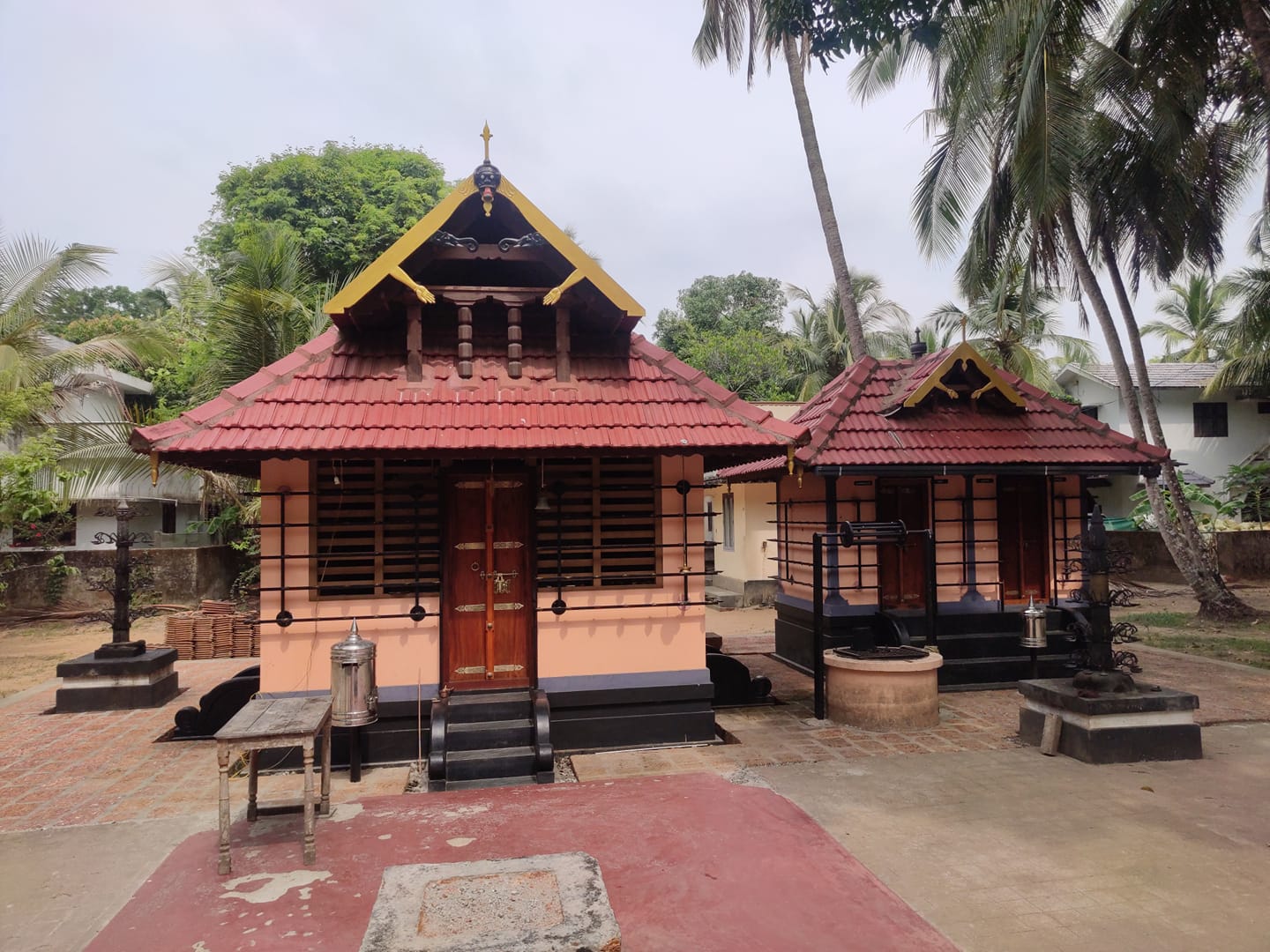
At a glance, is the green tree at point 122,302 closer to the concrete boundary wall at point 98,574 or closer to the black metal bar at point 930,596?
the concrete boundary wall at point 98,574

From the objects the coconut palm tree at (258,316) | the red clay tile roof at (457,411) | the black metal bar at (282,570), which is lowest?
the black metal bar at (282,570)

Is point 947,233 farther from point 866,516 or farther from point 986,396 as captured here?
point 866,516

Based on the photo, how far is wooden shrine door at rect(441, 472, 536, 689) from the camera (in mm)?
7133

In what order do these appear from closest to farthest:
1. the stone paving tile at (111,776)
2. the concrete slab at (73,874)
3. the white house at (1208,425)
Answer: the concrete slab at (73,874) → the stone paving tile at (111,776) → the white house at (1208,425)

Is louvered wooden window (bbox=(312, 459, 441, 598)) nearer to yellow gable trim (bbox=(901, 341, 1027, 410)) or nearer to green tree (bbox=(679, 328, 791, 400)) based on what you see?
yellow gable trim (bbox=(901, 341, 1027, 410))

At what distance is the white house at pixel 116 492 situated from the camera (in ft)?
61.5

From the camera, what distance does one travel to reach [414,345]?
723cm

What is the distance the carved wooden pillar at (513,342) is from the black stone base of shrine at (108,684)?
20.0 ft

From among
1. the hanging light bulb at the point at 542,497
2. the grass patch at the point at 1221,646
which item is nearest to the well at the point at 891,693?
the hanging light bulb at the point at 542,497

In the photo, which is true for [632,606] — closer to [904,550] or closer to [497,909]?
[497,909]

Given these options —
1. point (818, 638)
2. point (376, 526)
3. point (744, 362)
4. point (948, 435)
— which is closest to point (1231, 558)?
point (744, 362)

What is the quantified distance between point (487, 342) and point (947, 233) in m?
9.38

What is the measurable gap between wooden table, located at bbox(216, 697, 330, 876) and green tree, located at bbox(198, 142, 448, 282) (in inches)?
726

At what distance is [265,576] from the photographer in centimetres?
677
